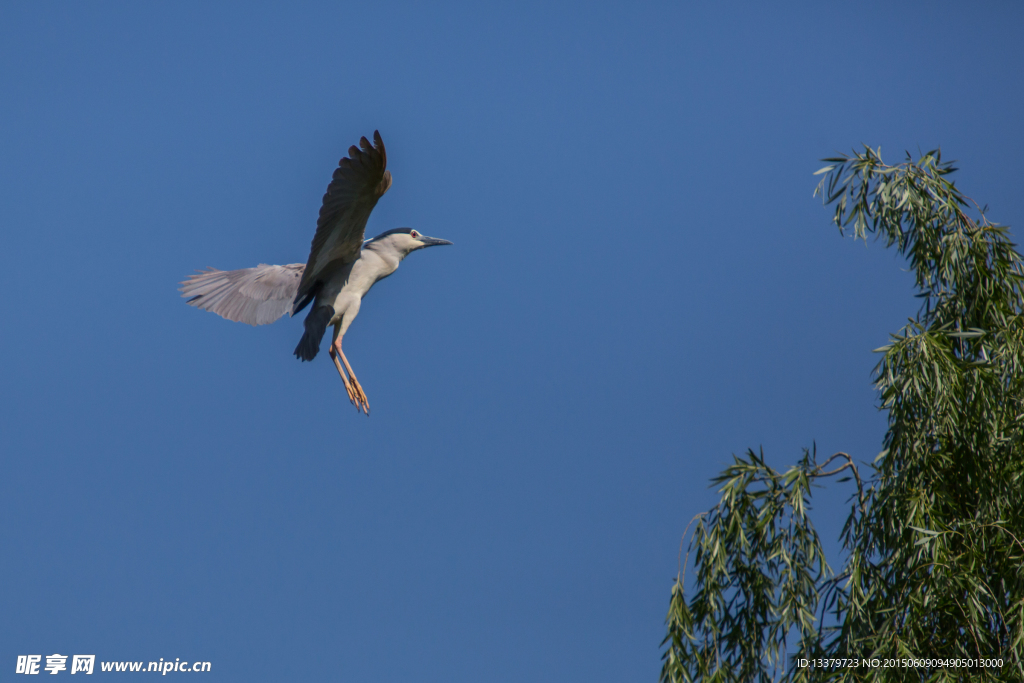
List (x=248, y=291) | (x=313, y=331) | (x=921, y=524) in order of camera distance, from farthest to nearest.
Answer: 1. (x=248, y=291)
2. (x=313, y=331)
3. (x=921, y=524)

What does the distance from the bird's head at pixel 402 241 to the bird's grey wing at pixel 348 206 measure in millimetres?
310

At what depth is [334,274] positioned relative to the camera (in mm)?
6348

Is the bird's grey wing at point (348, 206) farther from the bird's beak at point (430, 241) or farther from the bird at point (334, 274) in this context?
the bird's beak at point (430, 241)

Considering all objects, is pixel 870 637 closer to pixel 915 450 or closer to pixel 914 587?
pixel 914 587

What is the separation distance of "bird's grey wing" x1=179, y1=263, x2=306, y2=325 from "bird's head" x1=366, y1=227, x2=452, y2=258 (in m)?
0.68

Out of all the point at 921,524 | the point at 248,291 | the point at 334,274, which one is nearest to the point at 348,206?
the point at 334,274

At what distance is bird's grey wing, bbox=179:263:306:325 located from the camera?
21.2 feet

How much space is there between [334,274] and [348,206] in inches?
29.9

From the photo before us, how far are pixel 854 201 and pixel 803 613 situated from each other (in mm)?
2439

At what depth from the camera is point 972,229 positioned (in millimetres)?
4984

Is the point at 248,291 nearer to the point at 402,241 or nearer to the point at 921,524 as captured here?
the point at 402,241

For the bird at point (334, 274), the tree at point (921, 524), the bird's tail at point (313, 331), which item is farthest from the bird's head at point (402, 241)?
the tree at point (921, 524)

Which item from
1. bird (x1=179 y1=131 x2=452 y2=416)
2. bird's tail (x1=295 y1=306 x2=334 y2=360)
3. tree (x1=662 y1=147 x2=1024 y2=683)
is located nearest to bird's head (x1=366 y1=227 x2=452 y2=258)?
bird (x1=179 y1=131 x2=452 y2=416)

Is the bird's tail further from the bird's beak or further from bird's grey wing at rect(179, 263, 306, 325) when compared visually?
the bird's beak
